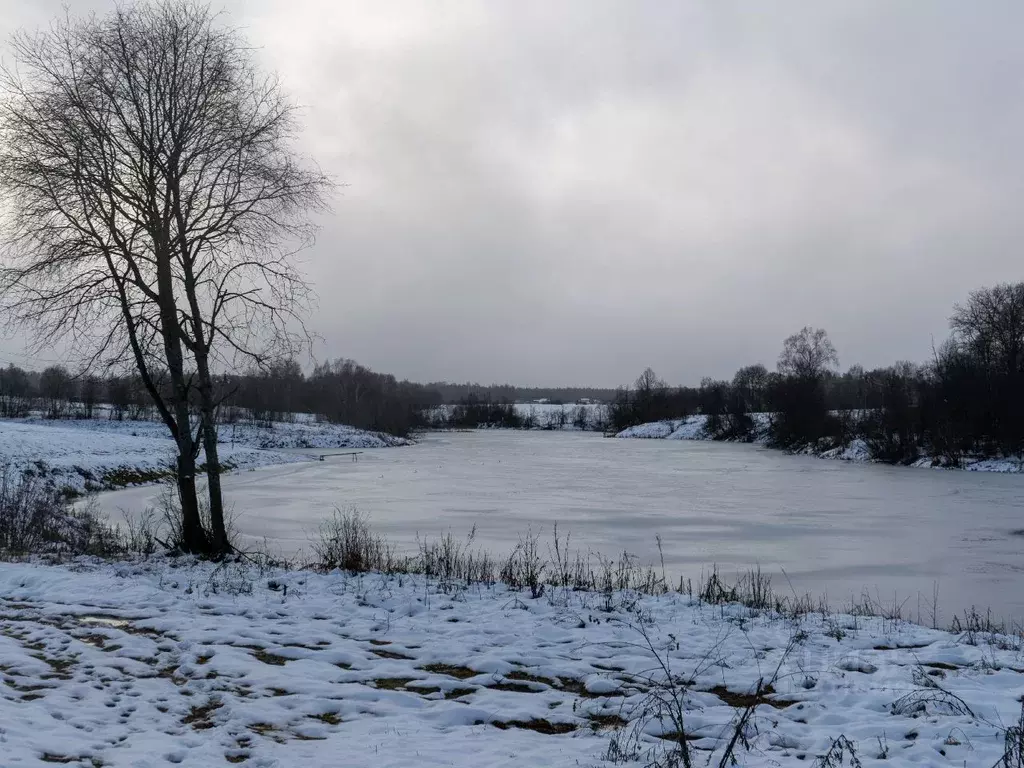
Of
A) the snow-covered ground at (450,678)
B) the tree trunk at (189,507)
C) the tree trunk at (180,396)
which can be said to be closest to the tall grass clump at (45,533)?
the tree trunk at (189,507)

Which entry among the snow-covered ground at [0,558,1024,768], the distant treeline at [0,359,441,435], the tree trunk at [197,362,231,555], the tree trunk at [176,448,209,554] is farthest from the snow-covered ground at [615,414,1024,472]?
the tree trunk at [176,448,209,554]

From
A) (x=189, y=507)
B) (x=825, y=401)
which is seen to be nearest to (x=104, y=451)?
(x=189, y=507)

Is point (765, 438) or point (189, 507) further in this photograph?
point (765, 438)

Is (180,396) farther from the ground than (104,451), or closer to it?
farther from the ground

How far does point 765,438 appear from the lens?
73438 millimetres

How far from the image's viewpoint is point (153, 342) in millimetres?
11164

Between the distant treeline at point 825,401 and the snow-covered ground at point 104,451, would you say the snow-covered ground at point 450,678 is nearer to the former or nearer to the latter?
the distant treeline at point 825,401

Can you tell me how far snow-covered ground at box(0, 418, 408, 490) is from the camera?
26.7 m

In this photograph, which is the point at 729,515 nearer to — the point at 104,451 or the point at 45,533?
the point at 45,533

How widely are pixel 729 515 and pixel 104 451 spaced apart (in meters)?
28.0

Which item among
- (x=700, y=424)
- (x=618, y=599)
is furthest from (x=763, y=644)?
(x=700, y=424)

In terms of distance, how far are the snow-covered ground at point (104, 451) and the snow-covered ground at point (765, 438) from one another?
1441 inches

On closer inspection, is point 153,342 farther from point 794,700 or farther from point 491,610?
point 794,700

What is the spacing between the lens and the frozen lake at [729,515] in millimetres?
13352
